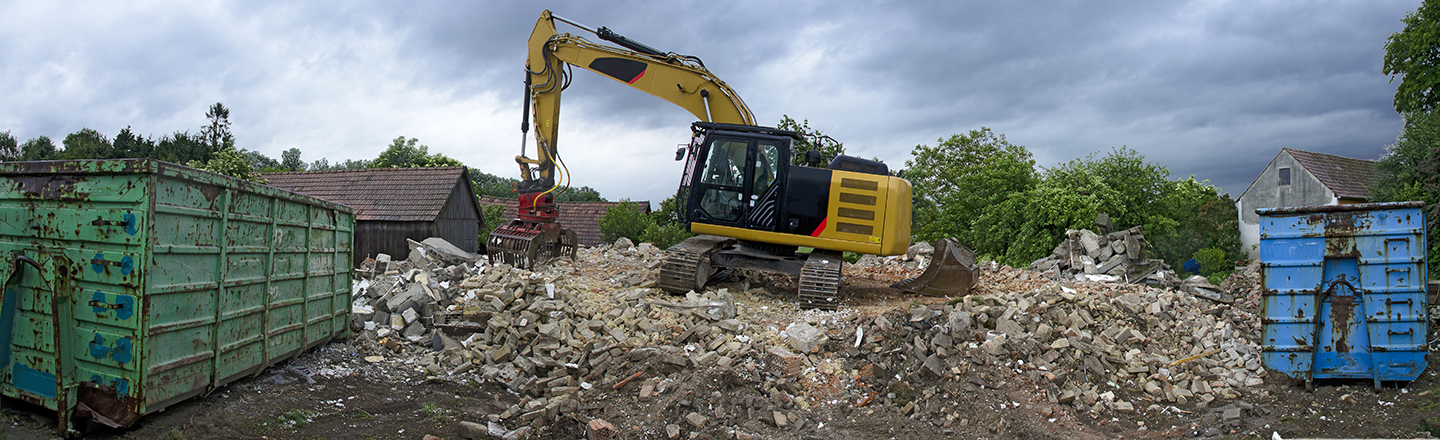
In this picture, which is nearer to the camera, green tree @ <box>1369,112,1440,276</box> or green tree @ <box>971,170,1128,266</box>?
green tree @ <box>1369,112,1440,276</box>

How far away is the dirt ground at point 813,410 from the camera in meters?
5.90

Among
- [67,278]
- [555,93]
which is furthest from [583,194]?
[67,278]

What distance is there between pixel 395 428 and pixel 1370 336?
28.1 ft

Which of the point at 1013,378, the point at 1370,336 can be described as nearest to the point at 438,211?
the point at 1013,378

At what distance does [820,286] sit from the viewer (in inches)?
376

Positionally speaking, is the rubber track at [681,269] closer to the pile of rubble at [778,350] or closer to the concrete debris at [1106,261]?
the pile of rubble at [778,350]

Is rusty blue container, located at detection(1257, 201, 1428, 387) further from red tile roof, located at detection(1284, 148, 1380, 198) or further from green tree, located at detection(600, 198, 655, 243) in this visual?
red tile roof, located at detection(1284, 148, 1380, 198)

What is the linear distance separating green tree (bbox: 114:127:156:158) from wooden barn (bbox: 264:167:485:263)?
14.5 metres

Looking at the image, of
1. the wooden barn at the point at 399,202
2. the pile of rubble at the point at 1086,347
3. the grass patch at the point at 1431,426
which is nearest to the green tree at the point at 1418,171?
the pile of rubble at the point at 1086,347

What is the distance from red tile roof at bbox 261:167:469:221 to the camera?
20.5 meters

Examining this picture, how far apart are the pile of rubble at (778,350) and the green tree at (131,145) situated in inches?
1194

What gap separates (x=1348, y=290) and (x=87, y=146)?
4068 cm

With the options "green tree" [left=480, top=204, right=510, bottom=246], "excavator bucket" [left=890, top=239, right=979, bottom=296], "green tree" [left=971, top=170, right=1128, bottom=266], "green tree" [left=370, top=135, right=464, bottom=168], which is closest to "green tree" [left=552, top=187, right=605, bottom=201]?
"green tree" [left=370, top=135, right=464, bottom=168]

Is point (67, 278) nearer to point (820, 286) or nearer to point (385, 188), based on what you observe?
point (820, 286)
